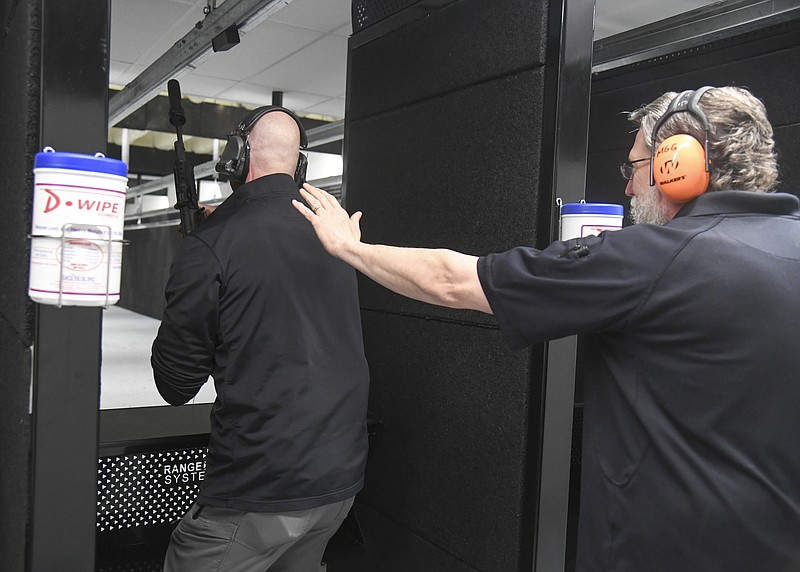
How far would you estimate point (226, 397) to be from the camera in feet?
4.74

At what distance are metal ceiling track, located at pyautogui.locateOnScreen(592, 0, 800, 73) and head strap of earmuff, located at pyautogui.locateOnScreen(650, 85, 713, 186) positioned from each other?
1372mm

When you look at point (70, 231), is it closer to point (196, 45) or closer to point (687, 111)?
point (687, 111)

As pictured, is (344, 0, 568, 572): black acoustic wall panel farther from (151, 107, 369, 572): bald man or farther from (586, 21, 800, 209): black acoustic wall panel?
(586, 21, 800, 209): black acoustic wall panel

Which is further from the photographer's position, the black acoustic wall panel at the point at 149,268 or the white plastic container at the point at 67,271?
the black acoustic wall panel at the point at 149,268

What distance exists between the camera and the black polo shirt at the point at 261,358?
143 cm

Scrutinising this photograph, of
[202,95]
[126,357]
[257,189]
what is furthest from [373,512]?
[126,357]

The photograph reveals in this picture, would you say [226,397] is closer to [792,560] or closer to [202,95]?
[792,560]

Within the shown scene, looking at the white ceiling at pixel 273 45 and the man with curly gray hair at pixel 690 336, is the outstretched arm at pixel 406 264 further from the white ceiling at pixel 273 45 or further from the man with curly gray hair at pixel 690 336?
the white ceiling at pixel 273 45

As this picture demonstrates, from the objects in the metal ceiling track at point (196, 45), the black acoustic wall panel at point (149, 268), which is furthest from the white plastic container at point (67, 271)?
the black acoustic wall panel at point (149, 268)

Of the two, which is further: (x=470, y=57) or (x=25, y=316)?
(x=470, y=57)

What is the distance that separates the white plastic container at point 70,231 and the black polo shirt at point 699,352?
58 cm

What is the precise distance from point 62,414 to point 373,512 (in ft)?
4.50

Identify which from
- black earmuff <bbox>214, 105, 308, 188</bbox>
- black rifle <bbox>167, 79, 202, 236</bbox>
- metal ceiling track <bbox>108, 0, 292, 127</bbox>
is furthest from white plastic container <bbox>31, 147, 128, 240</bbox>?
metal ceiling track <bbox>108, 0, 292, 127</bbox>

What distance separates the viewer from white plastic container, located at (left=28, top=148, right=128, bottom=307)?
31.1 inches
